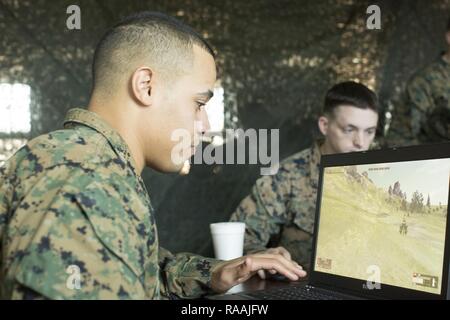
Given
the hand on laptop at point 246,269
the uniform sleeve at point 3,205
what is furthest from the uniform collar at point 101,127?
the hand on laptop at point 246,269

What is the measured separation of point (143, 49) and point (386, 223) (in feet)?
1.67

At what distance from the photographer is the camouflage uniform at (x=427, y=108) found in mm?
2186

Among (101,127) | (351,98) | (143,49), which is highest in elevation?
(351,98)

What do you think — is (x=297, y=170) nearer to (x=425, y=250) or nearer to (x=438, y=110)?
(x=438, y=110)

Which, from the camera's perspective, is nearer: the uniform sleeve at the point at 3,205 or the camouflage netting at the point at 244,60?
the uniform sleeve at the point at 3,205

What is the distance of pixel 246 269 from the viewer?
1043 mm

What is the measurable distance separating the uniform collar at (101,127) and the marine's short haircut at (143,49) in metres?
0.10

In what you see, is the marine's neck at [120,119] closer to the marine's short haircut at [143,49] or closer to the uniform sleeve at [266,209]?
the marine's short haircut at [143,49]

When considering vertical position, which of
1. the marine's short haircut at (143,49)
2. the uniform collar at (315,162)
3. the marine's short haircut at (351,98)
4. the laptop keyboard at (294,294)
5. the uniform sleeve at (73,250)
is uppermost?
the marine's short haircut at (351,98)

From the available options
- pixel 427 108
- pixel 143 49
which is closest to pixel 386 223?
pixel 143 49

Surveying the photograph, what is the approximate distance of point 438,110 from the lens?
7.20ft

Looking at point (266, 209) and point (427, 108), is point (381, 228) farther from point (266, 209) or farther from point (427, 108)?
point (427, 108)

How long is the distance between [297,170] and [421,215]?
1.05m

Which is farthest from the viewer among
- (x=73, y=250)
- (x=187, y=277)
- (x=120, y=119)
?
(x=187, y=277)
